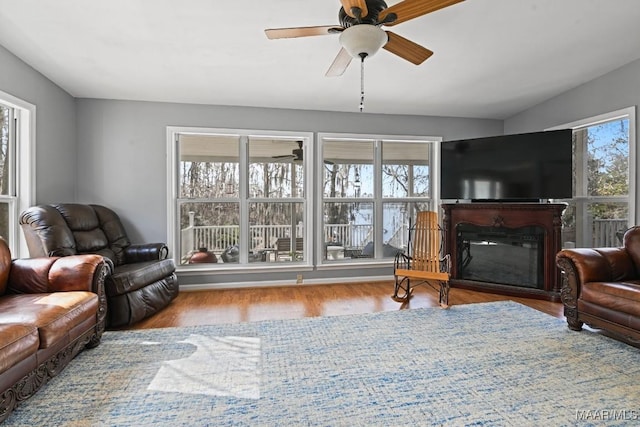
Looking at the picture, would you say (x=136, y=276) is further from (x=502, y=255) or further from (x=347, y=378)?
(x=502, y=255)

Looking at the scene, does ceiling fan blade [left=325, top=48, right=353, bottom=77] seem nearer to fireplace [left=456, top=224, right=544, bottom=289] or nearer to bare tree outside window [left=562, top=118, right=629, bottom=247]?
fireplace [left=456, top=224, right=544, bottom=289]

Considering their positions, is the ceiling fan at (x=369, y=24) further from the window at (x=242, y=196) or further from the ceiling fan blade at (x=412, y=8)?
the window at (x=242, y=196)

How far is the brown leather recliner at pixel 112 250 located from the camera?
2.87 metres

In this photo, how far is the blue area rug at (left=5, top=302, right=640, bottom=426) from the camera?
5.49 ft

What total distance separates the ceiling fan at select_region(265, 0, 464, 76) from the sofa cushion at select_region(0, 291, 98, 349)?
215 centimetres

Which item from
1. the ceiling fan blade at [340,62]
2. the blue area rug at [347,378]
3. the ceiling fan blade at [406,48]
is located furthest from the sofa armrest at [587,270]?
the ceiling fan blade at [340,62]

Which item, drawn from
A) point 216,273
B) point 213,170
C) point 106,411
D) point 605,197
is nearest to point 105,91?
point 213,170

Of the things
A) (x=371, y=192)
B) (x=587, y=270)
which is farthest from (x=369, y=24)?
(x=371, y=192)

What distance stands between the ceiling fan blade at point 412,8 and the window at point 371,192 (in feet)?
8.98

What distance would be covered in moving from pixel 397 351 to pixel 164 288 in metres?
2.51

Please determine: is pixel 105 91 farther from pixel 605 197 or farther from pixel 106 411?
pixel 605 197

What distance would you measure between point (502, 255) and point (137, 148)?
191 inches

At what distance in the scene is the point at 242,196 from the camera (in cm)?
438

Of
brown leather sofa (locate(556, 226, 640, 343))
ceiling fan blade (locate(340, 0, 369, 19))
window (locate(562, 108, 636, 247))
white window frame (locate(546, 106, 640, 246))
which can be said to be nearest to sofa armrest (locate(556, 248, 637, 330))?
brown leather sofa (locate(556, 226, 640, 343))
